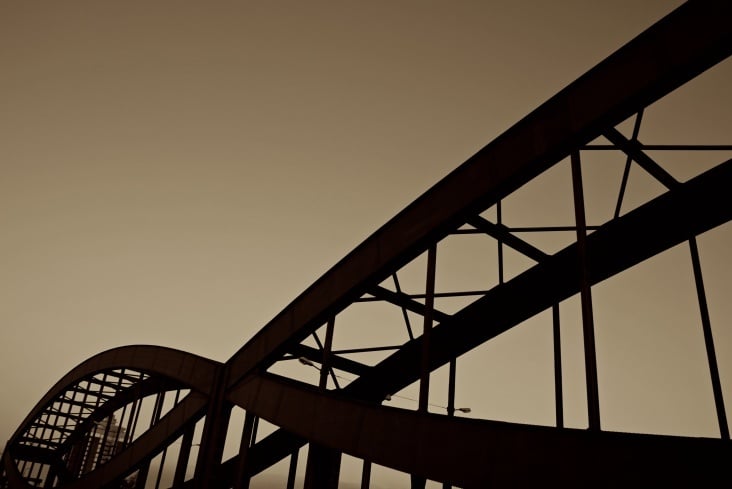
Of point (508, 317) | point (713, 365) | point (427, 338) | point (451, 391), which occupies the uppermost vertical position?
point (508, 317)

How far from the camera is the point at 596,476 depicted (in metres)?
5.02

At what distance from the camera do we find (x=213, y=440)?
13992 mm

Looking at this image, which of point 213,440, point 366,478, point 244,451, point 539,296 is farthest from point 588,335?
point 213,440

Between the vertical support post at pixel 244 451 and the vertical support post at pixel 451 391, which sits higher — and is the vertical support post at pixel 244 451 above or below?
below

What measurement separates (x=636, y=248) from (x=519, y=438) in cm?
550

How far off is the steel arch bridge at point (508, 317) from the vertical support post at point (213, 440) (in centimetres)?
4

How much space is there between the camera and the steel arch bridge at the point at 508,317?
17.5 feet

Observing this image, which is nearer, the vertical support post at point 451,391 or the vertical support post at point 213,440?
the vertical support post at point 451,391

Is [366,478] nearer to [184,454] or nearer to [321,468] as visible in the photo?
[321,468]

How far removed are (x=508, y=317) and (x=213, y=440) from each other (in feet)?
26.9

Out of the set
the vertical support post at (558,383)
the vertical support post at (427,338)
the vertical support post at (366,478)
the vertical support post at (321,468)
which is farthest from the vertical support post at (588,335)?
the vertical support post at (321,468)

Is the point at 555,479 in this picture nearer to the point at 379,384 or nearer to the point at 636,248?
the point at 636,248

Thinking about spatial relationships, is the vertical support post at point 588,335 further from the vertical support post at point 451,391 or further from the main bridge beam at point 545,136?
the vertical support post at point 451,391

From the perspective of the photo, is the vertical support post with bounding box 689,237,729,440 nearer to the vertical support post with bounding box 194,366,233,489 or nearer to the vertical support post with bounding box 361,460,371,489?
the vertical support post with bounding box 361,460,371,489
